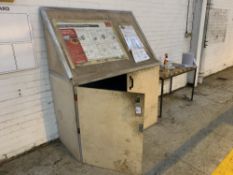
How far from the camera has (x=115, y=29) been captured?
2.49m

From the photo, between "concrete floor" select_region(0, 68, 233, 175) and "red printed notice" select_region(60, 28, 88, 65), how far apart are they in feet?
3.69

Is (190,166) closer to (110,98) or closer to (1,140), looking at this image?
(110,98)

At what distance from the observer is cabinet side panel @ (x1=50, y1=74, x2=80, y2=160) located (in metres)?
1.95

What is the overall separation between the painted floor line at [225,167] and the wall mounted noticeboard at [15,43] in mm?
2271

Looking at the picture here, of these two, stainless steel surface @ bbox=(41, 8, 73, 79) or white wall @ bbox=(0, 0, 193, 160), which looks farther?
white wall @ bbox=(0, 0, 193, 160)

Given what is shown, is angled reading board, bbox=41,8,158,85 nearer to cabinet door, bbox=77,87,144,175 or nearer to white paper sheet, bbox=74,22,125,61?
white paper sheet, bbox=74,22,125,61

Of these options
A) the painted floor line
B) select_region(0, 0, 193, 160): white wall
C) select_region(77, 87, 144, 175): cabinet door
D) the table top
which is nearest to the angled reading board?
select_region(0, 0, 193, 160): white wall

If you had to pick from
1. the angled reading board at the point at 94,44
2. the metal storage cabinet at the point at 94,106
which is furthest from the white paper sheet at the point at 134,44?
the metal storage cabinet at the point at 94,106

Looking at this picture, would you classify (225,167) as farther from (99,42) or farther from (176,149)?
(99,42)

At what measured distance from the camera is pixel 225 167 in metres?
2.10

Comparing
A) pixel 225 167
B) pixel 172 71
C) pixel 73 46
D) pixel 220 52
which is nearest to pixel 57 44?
pixel 73 46

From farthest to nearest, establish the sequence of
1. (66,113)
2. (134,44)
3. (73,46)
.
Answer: (134,44) < (66,113) < (73,46)

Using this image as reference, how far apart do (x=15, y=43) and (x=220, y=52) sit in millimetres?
5625

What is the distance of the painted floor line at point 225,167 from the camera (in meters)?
2.03
